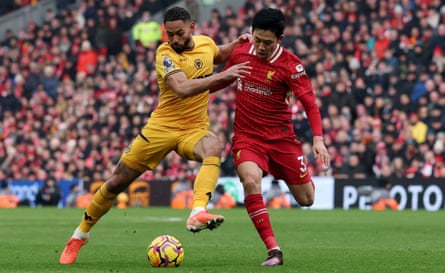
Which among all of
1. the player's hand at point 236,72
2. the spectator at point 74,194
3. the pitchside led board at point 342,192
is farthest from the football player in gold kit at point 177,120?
the spectator at point 74,194

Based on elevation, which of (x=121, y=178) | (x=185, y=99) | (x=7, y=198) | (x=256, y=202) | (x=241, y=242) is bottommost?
(x=7, y=198)

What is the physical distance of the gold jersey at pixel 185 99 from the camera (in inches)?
405

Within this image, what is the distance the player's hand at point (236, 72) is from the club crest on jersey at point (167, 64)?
25.8 inches

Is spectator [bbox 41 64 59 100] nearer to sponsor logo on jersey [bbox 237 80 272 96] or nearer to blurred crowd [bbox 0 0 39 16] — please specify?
blurred crowd [bbox 0 0 39 16]

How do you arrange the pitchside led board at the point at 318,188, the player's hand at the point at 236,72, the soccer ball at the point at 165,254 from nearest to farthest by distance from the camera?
the player's hand at the point at 236,72
the soccer ball at the point at 165,254
the pitchside led board at the point at 318,188

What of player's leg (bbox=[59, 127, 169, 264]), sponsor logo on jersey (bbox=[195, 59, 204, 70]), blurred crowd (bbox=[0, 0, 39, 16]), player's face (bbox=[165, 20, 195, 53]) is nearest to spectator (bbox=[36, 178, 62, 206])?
blurred crowd (bbox=[0, 0, 39, 16])

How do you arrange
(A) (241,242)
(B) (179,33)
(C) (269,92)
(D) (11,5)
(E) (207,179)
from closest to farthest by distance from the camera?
(E) (207,179) < (B) (179,33) < (C) (269,92) < (A) (241,242) < (D) (11,5)

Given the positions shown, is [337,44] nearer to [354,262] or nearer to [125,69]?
[125,69]

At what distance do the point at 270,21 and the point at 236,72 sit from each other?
0.57 meters

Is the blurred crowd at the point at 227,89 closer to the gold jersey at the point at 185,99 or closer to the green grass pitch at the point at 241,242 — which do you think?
the green grass pitch at the point at 241,242

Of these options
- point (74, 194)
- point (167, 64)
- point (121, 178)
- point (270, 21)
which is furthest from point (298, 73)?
point (74, 194)

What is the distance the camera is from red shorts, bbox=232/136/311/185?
10195 millimetres

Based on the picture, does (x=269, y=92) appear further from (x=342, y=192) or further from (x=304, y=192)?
(x=342, y=192)

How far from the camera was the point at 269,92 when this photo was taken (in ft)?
33.6
